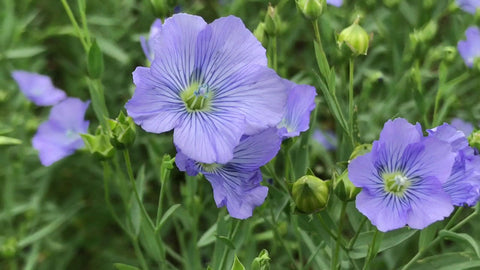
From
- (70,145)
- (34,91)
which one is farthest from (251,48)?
(34,91)

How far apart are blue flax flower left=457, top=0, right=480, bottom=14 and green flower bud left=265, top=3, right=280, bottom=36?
25.1 inches

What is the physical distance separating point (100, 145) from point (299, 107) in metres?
0.33

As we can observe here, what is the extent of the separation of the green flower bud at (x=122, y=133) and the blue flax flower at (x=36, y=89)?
735mm

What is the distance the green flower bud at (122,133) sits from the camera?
0.96 meters

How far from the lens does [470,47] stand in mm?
1465

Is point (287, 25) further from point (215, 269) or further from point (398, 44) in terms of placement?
point (215, 269)

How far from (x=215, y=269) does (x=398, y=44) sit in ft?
3.08

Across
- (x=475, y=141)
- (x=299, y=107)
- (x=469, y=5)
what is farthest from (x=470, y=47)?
(x=299, y=107)

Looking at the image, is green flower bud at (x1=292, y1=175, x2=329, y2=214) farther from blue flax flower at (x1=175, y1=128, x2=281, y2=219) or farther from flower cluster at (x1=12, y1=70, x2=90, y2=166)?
flower cluster at (x1=12, y1=70, x2=90, y2=166)

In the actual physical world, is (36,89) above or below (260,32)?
below

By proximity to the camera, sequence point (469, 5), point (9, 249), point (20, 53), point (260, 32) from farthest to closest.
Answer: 1. point (20, 53)
2. point (469, 5)
3. point (9, 249)
4. point (260, 32)

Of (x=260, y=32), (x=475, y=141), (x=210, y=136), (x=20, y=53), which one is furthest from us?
(x=20, y=53)

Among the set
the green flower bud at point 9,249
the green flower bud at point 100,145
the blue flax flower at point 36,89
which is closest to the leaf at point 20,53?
the blue flax flower at point 36,89

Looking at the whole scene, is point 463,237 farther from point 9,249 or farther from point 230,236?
point 9,249
